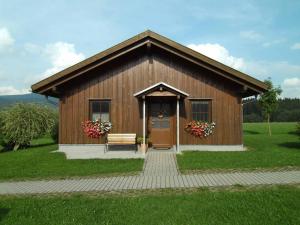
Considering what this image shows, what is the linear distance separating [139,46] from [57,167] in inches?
258

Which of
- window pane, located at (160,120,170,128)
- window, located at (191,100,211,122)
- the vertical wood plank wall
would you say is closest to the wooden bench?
the vertical wood plank wall

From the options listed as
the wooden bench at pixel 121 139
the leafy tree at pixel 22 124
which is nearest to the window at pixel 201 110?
the wooden bench at pixel 121 139

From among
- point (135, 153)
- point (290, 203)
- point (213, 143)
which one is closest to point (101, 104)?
point (135, 153)

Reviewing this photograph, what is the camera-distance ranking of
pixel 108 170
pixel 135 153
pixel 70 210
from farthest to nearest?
pixel 135 153, pixel 108 170, pixel 70 210

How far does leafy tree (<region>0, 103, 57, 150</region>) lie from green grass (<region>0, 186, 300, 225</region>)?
1112cm

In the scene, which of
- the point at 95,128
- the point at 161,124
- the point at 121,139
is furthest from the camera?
the point at 161,124

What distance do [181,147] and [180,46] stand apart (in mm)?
4475

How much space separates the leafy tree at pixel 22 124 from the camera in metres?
17.8

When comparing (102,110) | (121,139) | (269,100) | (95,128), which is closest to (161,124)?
(121,139)

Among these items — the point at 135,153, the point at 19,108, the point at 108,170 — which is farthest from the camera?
the point at 19,108

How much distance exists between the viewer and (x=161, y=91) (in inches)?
558

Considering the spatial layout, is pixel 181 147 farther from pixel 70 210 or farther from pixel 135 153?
pixel 70 210

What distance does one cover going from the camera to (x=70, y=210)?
6242mm

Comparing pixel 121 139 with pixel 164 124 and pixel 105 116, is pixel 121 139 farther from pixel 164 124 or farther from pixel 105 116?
pixel 164 124
